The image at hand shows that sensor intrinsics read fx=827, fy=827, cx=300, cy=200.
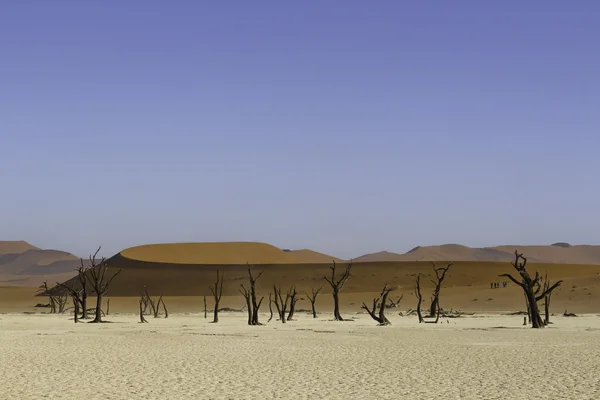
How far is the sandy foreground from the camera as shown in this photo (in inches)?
626

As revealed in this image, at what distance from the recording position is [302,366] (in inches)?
818

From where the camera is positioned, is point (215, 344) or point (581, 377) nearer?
point (581, 377)

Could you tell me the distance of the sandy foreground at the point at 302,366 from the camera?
15891mm

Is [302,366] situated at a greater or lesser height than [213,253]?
lesser

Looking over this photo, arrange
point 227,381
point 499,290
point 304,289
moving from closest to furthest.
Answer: point 227,381 → point 499,290 → point 304,289

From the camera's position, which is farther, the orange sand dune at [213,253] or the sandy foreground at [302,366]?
the orange sand dune at [213,253]

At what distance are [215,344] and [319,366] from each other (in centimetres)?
842

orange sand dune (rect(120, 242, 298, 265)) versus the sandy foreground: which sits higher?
orange sand dune (rect(120, 242, 298, 265))

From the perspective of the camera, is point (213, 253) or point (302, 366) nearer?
point (302, 366)

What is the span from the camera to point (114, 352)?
82.2 feet

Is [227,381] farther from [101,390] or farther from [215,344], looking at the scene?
[215,344]

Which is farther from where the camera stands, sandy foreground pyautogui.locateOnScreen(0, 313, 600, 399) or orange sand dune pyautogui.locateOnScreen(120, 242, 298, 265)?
orange sand dune pyautogui.locateOnScreen(120, 242, 298, 265)

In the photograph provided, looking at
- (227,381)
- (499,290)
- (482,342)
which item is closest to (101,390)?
(227,381)

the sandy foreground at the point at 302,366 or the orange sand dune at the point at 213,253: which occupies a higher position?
the orange sand dune at the point at 213,253
